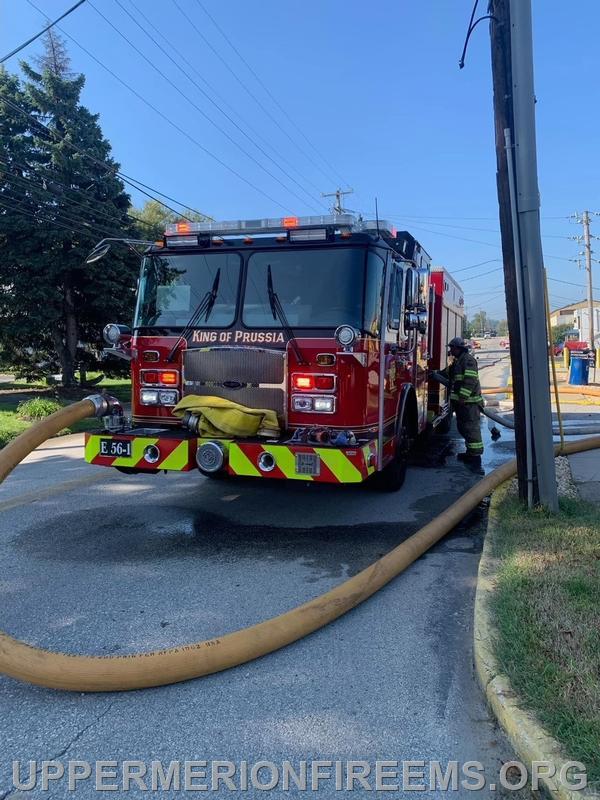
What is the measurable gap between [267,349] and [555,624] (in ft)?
10.3

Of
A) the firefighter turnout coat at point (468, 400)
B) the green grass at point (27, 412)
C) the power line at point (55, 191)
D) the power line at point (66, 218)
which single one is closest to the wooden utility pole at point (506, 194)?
the firefighter turnout coat at point (468, 400)

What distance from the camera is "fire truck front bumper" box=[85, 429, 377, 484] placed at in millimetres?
4762

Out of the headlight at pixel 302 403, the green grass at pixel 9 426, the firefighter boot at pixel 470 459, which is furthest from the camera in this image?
the green grass at pixel 9 426

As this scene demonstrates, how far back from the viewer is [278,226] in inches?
225

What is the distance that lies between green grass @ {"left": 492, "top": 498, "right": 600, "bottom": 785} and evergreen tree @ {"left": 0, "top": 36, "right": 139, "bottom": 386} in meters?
14.7

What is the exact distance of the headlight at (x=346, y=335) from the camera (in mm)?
4863

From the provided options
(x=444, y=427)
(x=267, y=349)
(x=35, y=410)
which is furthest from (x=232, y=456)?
(x=35, y=410)

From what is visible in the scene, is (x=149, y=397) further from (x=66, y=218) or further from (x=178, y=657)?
(x=66, y=218)

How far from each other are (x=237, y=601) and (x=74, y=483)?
424 cm

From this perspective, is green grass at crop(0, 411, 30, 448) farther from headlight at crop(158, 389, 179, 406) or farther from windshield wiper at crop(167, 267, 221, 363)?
windshield wiper at crop(167, 267, 221, 363)

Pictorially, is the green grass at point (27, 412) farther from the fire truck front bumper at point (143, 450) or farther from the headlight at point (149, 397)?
the fire truck front bumper at point (143, 450)

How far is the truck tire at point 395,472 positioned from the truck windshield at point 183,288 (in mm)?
2352

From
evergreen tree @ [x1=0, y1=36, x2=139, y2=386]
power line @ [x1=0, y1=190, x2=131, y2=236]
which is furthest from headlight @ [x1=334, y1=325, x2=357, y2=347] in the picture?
power line @ [x1=0, y1=190, x2=131, y2=236]

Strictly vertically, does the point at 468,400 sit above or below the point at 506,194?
below
